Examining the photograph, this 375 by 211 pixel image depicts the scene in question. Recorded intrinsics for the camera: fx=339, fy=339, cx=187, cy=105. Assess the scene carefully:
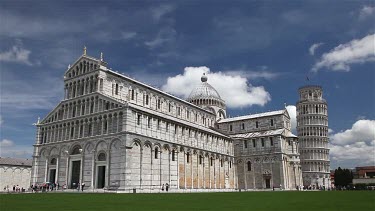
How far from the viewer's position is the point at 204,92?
272 ft

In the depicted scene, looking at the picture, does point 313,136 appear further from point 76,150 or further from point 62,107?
point 62,107

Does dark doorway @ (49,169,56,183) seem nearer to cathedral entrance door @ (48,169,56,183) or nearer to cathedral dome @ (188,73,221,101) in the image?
cathedral entrance door @ (48,169,56,183)

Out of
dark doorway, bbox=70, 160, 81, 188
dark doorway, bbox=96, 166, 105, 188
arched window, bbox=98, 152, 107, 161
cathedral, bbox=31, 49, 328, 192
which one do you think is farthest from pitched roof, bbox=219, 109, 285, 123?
dark doorway, bbox=96, 166, 105, 188

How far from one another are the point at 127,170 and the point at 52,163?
16.1 metres

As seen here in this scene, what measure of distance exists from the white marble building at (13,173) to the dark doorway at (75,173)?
110 ft

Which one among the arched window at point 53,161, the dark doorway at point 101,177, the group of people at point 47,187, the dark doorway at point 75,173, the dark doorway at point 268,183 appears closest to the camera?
the dark doorway at point 101,177

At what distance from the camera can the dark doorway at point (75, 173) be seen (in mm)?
46688

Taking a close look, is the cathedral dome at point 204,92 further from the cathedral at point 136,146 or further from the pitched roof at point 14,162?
the pitched roof at point 14,162

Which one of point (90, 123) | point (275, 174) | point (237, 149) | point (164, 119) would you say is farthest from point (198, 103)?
point (90, 123)

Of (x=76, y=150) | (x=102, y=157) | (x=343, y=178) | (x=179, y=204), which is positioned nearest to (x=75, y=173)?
(x=76, y=150)

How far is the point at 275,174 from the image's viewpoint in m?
66.2

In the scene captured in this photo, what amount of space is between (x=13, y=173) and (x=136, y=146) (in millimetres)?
46551

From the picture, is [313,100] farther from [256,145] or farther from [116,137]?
[116,137]

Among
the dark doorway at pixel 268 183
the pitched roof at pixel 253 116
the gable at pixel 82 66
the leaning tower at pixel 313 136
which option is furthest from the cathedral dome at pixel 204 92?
the gable at pixel 82 66
